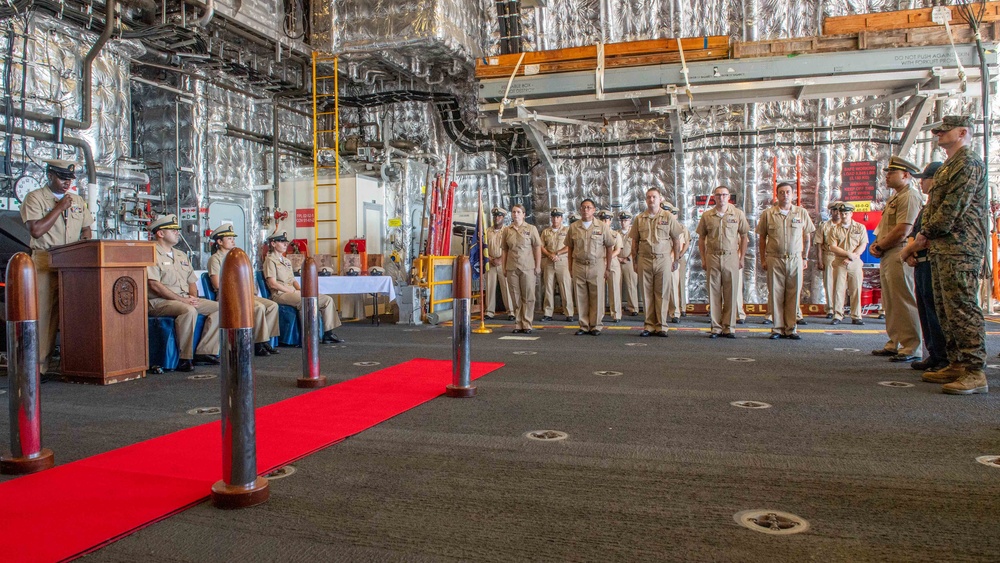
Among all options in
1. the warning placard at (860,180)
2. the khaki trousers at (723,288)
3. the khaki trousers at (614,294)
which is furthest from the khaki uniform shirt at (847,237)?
the khaki trousers at (614,294)

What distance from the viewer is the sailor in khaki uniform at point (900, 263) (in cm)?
530

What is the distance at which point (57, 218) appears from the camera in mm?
5082

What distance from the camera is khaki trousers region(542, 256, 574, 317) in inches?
422

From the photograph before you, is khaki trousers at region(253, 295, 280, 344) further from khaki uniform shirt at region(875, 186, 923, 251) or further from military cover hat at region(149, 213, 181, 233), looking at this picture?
khaki uniform shirt at region(875, 186, 923, 251)

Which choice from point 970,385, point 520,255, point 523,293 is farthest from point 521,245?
point 970,385

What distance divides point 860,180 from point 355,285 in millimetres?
8474

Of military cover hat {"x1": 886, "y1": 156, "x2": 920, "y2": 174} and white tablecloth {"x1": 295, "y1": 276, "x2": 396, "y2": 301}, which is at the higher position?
military cover hat {"x1": 886, "y1": 156, "x2": 920, "y2": 174}

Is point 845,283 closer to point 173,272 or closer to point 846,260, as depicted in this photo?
point 846,260

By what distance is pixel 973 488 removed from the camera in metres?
2.21

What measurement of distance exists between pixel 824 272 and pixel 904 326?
4.74 m

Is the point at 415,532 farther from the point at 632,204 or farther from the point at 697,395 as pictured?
the point at 632,204

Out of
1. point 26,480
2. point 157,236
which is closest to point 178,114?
point 157,236

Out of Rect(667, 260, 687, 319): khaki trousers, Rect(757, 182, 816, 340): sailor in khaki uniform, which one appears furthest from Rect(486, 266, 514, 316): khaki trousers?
Rect(757, 182, 816, 340): sailor in khaki uniform

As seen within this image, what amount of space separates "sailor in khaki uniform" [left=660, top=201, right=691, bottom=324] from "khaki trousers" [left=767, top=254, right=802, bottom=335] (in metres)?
2.19
